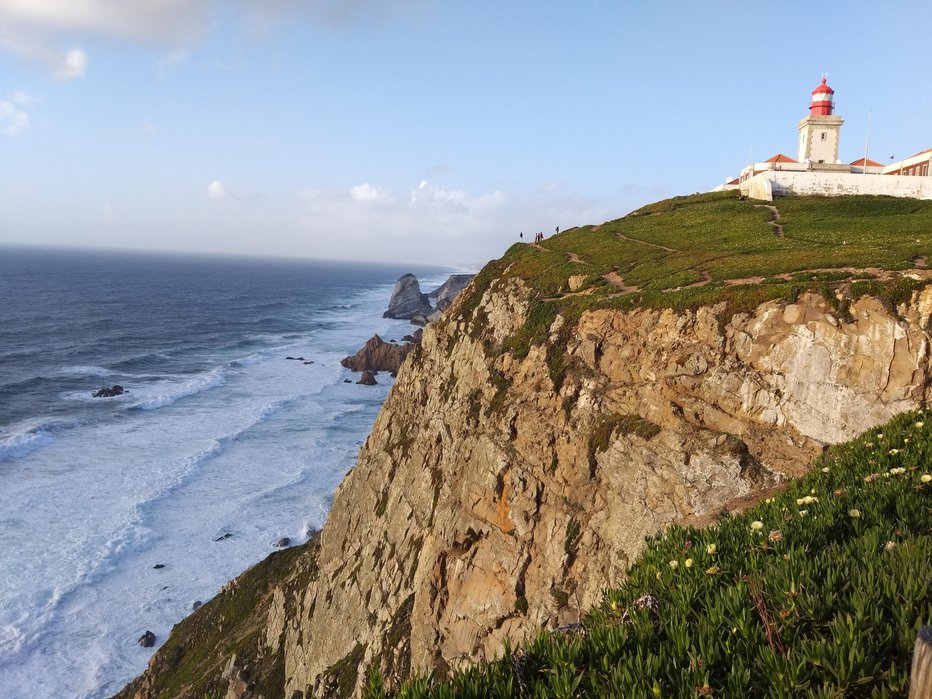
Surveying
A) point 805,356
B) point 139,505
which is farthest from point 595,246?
point 139,505

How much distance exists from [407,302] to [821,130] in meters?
99.5

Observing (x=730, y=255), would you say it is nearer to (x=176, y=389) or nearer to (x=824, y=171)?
(x=824, y=171)

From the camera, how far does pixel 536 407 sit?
1955cm

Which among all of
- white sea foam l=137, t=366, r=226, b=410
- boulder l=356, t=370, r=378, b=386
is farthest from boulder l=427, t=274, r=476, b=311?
white sea foam l=137, t=366, r=226, b=410

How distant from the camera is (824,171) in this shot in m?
44.8

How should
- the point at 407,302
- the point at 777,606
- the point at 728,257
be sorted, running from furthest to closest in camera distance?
the point at 407,302
the point at 728,257
the point at 777,606

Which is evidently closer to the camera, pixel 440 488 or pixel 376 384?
pixel 440 488

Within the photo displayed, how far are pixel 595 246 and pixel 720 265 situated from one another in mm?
10913

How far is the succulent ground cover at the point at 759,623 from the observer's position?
3.86 m

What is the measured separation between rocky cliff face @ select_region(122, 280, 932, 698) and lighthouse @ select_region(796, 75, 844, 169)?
37860 millimetres

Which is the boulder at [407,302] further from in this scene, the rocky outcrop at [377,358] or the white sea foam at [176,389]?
the white sea foam at [176,389]

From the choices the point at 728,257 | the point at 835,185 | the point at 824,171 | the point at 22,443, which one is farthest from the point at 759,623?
the point at 22,443

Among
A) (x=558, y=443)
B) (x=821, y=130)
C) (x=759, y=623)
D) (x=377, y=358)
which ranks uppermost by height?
(x=821, y=130)

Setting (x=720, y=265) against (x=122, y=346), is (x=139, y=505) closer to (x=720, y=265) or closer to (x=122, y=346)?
(x=720, y=265)
